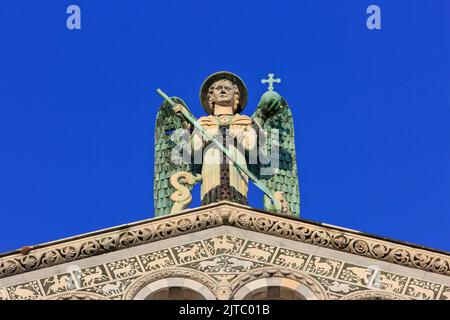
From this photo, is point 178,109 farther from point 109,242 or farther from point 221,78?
point 109,242

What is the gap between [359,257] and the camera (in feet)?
112

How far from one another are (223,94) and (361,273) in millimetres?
5095

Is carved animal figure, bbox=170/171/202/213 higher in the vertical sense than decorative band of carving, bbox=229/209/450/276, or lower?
higher

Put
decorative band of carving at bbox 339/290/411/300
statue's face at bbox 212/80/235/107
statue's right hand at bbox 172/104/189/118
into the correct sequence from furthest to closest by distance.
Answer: statue's face at bbox 212/80/235/107
statue's right hand at bbox 172/104/189/118
decorative band of carving at bbox 339/290/411/300

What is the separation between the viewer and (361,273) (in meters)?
34.1

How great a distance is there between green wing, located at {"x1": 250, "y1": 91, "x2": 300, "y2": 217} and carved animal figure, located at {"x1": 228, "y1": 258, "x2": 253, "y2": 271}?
2975 millimetres

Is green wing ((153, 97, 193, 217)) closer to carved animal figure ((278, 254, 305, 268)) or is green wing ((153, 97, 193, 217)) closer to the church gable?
the church gable

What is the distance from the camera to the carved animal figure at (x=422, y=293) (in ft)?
111

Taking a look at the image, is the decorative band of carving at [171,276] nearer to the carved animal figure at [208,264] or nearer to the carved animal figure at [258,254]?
the carved animal figure at [208,264]

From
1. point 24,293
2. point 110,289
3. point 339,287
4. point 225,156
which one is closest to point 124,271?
point 110,289

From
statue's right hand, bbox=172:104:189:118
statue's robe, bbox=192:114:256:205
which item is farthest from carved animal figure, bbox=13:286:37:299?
statue's right hand, bbox=172:104:189:118

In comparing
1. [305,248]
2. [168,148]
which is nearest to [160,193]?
[168,148]

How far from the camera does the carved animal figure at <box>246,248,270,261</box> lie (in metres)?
34.3

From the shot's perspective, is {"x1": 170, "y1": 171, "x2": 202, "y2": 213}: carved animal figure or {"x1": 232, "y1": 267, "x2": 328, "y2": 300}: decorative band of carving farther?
{"x1": 170, "y1": 171, "x2": 202, "y2": 213}: carved animal figure
